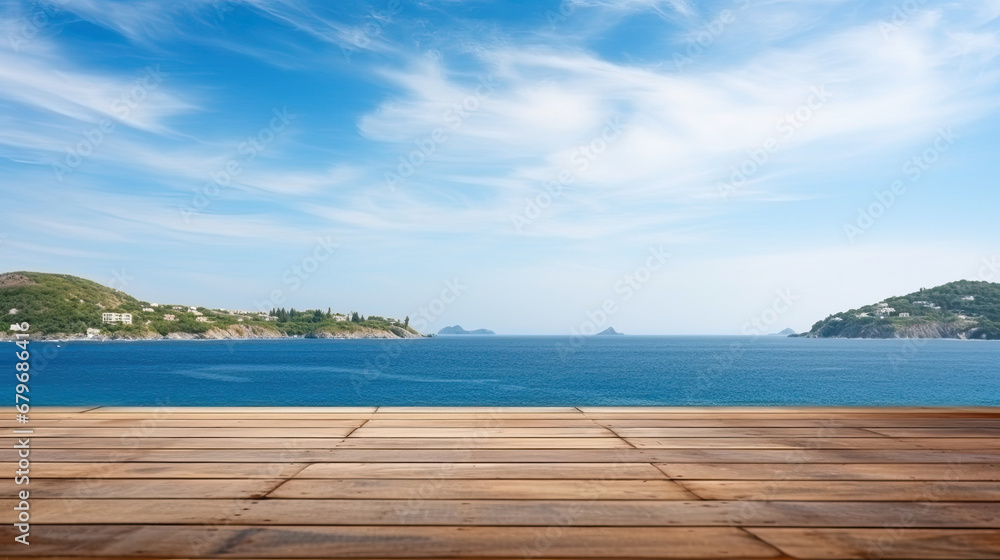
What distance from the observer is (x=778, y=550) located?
2.01 metres

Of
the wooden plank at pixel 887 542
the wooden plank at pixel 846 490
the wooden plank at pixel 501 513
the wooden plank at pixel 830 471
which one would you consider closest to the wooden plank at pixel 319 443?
the wooden plank at pixel 830 471

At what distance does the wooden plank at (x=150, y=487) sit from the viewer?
2.68 meters

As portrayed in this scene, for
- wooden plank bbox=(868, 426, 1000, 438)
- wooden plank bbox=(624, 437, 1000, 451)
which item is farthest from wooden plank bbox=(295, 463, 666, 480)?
wooden plank bbox=(868, 426, 1000, 438)

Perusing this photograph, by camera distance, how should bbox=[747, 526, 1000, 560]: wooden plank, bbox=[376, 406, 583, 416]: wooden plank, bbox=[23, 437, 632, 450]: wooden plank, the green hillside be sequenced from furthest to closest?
the green hillside, bbox=[376, 406, 583, 416]: wooden plank, bbox=[23, 437, 632, 450]: wooden plank, bbox=[747, 526, 1000, 560]: wooden plank

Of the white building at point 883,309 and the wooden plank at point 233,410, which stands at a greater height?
the white building at point 883,309

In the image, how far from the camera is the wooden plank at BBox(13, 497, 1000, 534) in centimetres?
229

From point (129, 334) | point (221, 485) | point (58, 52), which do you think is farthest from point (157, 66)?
point (129, 334)

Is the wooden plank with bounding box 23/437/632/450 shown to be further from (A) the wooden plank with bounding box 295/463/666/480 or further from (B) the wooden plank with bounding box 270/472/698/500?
(B) the wooden plank with bounding box 270/472/698/500

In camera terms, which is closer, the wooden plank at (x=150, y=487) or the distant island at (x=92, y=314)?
the wooden plank at (x=150, y=487)

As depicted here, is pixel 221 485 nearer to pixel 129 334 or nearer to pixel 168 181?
pixel 168 181

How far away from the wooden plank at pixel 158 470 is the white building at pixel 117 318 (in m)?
154

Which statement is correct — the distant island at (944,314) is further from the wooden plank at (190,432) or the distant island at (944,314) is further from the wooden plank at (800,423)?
the wooden plank at (190,432)

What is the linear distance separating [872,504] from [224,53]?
42842 mm

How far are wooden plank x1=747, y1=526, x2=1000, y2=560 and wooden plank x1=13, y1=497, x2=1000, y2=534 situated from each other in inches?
3.0
